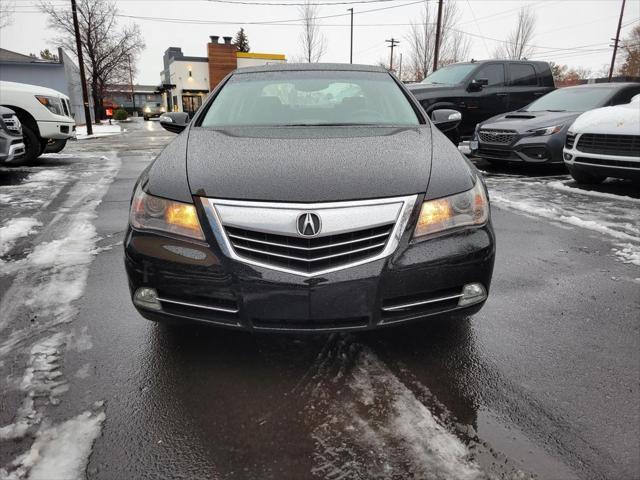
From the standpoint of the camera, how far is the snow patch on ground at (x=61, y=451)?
62.7 inches

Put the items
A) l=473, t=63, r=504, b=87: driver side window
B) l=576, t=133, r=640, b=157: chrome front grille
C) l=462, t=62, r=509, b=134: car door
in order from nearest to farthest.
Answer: l=576, t=133, r=640, b=157: chrome front grille → l=462, t=62, r=509, b=134: car door → l=473, t=63, r=504, b=87: driver side window

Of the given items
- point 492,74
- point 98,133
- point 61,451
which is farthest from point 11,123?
point 98,133

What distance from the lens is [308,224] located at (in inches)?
73.1

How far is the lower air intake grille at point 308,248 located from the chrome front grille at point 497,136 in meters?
6.81

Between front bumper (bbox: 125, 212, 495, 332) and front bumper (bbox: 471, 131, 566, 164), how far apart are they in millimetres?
6384

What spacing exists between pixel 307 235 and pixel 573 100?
8.27 meters

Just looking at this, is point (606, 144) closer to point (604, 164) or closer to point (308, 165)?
point (604, 164)

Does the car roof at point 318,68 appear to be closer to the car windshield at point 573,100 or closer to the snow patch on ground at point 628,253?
the snow patch on ground at point 628,253

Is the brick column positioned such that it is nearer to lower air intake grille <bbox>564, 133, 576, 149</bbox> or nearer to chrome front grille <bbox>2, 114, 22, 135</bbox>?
chrome front grille <bbox>2, 114, 22, 135</bbox>

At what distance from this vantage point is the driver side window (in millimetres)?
10086

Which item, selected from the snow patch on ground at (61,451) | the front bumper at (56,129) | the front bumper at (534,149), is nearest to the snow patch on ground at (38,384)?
the snow patch on ground at (61,451)

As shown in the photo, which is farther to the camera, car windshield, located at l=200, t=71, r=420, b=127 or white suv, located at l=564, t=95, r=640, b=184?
white suv, located at l=564, t=95, r=640, b=184

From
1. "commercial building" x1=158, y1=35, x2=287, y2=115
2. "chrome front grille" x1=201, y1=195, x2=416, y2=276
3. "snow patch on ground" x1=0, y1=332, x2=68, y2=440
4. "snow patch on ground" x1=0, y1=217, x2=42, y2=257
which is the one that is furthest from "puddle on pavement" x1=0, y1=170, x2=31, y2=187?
"commercial building" x1=158, y1=35, x2=287, y2=115

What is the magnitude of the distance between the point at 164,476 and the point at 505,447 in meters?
1.21
